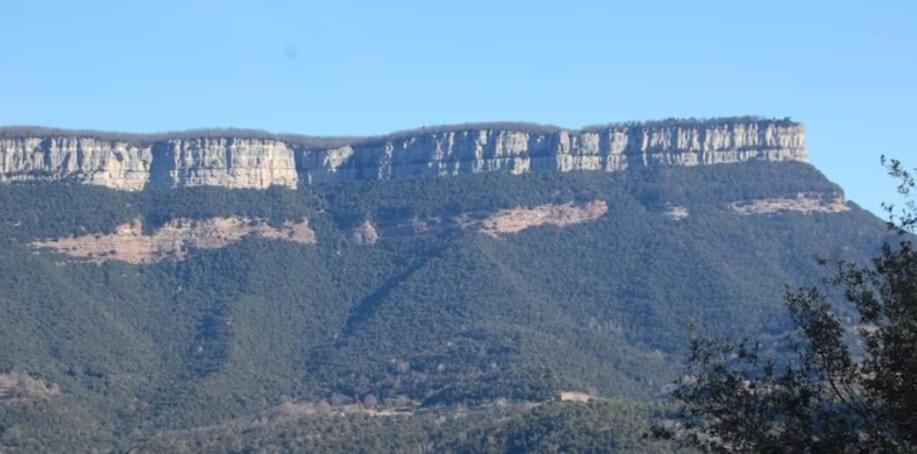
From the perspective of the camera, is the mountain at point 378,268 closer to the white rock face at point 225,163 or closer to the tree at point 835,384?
the white rock face at point 225,163

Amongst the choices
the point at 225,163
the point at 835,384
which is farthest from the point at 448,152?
the point at 835,384

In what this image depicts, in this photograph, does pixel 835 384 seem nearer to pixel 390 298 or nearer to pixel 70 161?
pixel 390 298

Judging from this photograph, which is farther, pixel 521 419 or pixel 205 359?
pixel 205 359

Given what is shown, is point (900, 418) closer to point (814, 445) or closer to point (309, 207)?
point (814, 445)

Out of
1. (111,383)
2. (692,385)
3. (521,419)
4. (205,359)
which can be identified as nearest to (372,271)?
(205,359)

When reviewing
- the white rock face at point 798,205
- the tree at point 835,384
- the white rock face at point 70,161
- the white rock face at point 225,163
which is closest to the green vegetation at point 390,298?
the white rock face at point 798,205
